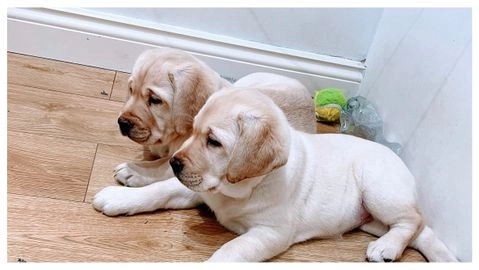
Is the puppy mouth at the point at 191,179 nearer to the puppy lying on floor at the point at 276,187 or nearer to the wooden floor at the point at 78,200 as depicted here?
the puppy lying on floor at the point at 276,187

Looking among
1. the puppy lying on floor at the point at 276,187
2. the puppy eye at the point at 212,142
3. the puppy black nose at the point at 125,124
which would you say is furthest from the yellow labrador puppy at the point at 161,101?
the puppy eye at the point at 212,142

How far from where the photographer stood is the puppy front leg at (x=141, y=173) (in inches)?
69.9

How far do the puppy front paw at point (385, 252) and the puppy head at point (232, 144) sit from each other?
48 centimetres

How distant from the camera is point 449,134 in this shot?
179 centimetres

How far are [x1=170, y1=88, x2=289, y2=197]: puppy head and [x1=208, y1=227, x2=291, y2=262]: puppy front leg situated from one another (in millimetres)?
189

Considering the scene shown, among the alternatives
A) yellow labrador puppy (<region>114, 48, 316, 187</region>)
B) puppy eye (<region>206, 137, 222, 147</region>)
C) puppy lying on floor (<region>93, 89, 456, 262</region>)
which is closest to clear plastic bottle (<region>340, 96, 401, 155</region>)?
puppy lying on floor (<region>93, 89, 456, 262</region>)

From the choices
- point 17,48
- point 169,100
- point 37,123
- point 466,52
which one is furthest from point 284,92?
point 17,48

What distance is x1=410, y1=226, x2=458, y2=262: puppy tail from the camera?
1.72m

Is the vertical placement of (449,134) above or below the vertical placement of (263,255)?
above

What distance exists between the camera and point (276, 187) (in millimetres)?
1575

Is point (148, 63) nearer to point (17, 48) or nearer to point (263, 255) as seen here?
point (263, 255)

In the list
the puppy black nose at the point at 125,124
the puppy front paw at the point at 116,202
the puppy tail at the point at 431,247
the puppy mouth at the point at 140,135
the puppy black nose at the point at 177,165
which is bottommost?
the puppy front paw at the point at 116,202

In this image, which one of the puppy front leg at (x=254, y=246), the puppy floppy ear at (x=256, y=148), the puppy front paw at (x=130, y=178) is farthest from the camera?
the puppy front paw at (x=130, y=178)
